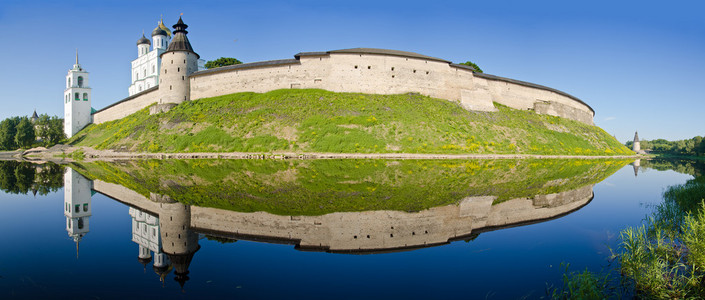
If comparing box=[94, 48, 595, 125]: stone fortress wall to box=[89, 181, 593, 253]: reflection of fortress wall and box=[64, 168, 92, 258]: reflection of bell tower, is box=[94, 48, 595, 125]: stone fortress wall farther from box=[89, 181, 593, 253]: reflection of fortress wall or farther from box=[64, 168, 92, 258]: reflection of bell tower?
box=[89, 181, 593, 253]: reflection of fortress wall

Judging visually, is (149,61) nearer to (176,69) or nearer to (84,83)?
(84,83)

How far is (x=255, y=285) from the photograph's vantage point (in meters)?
4.77

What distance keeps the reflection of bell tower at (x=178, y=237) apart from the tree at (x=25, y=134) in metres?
58.0

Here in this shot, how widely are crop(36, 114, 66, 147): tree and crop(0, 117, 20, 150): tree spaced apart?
4.16 metres

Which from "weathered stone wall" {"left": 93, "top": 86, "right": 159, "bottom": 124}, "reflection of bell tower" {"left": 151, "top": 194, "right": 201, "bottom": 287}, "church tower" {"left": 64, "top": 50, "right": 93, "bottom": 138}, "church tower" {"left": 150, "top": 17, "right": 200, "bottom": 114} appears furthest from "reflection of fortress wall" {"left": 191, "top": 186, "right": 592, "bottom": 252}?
"church tower" {"left": 64, "top": 50, "right": 93, "bottom": 138}

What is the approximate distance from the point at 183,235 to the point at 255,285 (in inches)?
112

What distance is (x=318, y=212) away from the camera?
29.3 ft

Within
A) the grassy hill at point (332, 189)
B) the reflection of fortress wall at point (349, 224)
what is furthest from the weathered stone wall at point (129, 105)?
the reflection of fortress wall at point (349, 224)

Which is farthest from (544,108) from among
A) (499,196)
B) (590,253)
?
(590,253)

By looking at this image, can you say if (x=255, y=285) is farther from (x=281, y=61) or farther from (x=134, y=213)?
(x=281, y=61)

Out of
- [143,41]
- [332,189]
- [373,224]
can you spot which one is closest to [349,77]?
[332,189]

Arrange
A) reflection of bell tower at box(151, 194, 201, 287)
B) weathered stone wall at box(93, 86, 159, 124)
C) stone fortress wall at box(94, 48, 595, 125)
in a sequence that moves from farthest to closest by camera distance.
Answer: weathered stone wall at box(93, 86, 159, 124)
stone fortress wall at box(94, 48, 595, 125)
reflection of bell tower at box(151, 194, 201, 287)

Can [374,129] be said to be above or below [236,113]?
below

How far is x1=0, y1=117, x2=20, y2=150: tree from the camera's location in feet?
174
